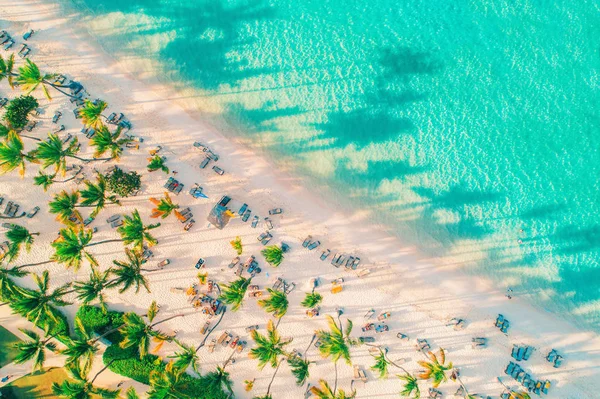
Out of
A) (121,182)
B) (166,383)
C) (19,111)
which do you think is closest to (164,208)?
(121,182)

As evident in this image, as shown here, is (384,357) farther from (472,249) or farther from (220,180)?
(220,180)

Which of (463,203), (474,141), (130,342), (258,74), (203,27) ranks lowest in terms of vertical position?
(130,342)

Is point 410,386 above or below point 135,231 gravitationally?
below

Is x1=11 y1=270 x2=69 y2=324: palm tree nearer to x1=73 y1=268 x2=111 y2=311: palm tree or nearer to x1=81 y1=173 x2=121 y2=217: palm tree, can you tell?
x1=73 y1=268 x2=111 y2=311: palm tree

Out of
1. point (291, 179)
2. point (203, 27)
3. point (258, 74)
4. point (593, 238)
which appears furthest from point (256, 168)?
point (593, 238)

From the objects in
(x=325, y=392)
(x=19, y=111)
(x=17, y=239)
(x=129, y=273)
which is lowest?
(x=325, y=392)

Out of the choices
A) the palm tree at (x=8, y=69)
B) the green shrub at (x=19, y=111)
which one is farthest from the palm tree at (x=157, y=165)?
the palm tree at (x=8, y=69)

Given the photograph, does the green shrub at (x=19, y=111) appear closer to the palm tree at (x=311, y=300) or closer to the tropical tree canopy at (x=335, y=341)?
the palm tree at (x=311, y=300)

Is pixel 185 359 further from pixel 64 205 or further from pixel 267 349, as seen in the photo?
pixel 64 205

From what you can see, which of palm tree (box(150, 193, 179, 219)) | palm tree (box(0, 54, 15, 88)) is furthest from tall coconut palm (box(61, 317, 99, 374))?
palm tree (box(0, 54, 15, 88))
